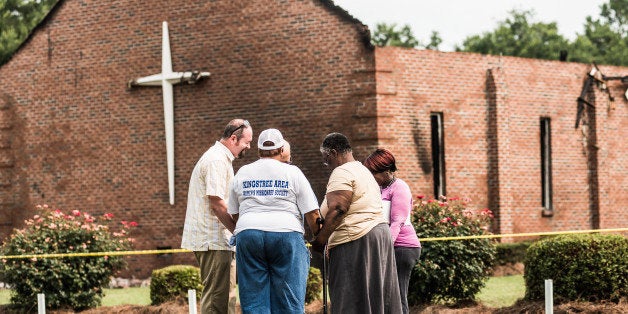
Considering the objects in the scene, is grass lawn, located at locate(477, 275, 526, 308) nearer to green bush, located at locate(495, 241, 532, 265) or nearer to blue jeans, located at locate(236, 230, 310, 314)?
green bush, located at locate(495, 241, 532, 265)

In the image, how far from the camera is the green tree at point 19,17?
3884 centimetres

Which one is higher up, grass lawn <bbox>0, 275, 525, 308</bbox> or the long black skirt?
the long black skirt

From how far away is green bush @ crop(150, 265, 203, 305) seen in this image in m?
16.8

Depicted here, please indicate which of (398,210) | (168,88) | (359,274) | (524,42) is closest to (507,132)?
(168,88)

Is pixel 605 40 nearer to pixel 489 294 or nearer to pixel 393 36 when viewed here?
pixel 393 36

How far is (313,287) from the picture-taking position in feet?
52.9

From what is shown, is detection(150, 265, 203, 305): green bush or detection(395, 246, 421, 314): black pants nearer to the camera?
detection(395, 246, 421, 314): black pants

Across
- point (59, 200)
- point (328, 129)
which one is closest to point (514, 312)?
point (328, 129)

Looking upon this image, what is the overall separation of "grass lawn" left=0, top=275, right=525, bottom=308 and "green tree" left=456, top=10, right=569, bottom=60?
31663 millimetres

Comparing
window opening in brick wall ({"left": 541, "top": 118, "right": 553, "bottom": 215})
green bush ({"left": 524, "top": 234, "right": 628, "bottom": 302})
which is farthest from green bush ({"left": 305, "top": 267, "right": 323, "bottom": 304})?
window opening in brick wall ({"left": 541, "top": 118, "right": 553, "bottom": 215})

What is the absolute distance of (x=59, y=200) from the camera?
24625 mm

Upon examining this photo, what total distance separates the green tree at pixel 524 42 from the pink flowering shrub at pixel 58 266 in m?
37.9

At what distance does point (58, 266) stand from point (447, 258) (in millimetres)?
5577

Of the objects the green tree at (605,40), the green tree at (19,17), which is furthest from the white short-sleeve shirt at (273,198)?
the green tree at (605,40)
